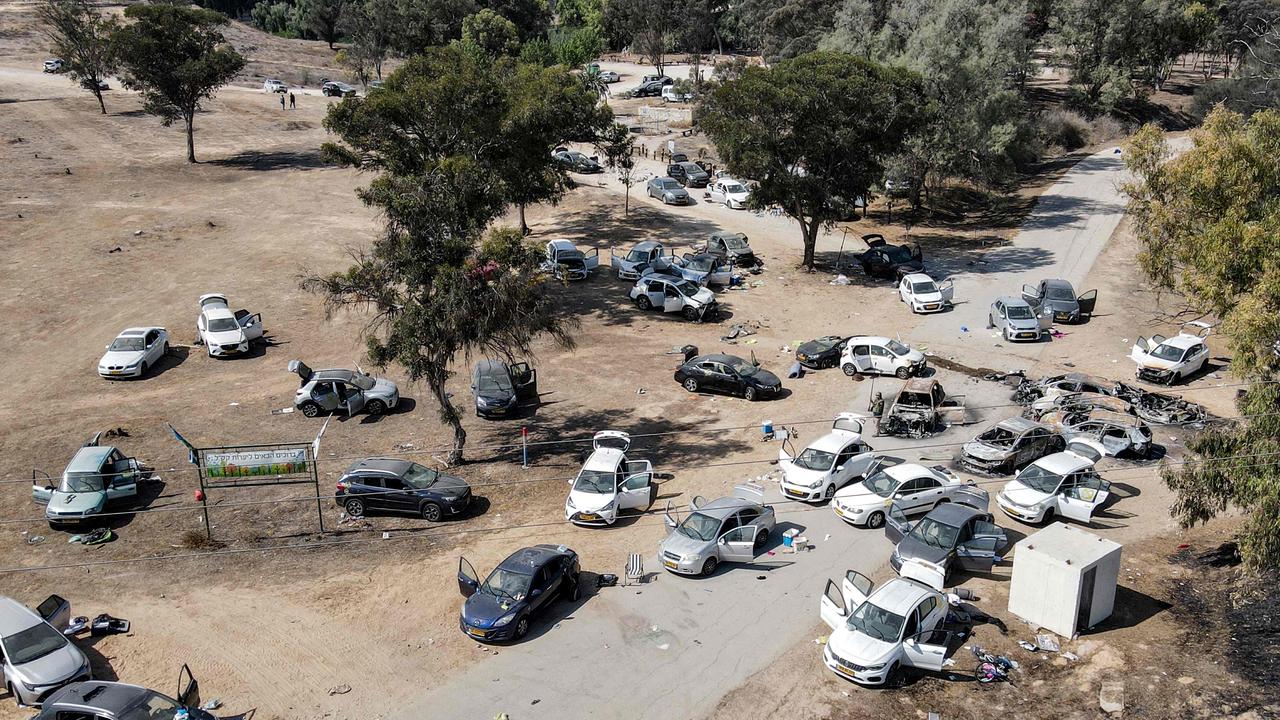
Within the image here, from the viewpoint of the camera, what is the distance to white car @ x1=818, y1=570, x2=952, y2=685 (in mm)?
17094

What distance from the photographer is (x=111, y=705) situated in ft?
49.4

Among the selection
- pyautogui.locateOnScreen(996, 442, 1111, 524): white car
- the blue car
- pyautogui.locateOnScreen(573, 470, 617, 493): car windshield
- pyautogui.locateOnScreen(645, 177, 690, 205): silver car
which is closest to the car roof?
the blue car

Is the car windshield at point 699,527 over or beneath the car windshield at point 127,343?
beneath

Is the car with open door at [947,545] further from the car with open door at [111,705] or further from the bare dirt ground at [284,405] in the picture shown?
the car with open door at [111,705]

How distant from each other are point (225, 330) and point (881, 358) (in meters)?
24.6

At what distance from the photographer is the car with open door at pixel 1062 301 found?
37.2m

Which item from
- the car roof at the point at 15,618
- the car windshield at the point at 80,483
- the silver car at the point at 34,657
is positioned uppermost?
the car windshield at the point at 80,483

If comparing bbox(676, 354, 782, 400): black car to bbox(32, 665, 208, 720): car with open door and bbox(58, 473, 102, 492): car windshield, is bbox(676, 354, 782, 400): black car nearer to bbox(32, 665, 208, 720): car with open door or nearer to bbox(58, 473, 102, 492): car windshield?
bbox(58, 473, 102, 492): car windshield

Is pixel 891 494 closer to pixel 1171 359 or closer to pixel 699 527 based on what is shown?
pixel 699 527

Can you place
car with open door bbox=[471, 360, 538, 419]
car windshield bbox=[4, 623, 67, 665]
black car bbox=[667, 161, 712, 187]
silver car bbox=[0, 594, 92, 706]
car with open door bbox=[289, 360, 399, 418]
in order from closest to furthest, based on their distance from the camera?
silver car bbox=[0, 594, 92, 706], car windshield bbox=[4, 623, 67, 665], car with open door bbox=[289, 360, 399, 418], car with open door bbox=[471, 360, 538, 419], black car bbox=[667, 161, 712, 187]

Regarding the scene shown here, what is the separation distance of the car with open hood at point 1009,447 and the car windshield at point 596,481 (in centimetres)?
1022

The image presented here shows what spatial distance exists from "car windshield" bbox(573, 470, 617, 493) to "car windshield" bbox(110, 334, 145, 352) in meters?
19.7

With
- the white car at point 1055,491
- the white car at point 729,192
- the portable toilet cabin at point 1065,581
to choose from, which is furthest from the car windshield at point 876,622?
the white car at point 729,192

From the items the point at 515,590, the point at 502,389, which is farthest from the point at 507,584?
the point at 502,389
